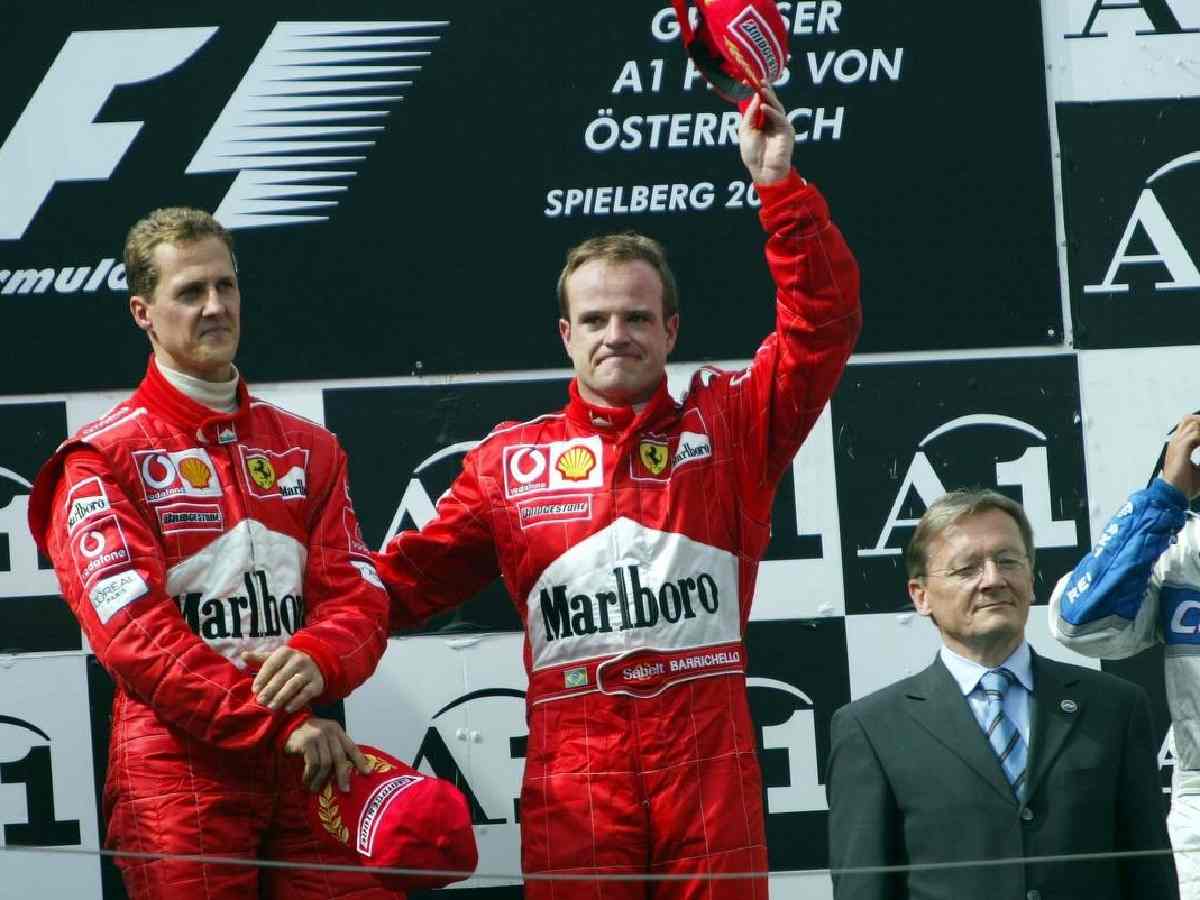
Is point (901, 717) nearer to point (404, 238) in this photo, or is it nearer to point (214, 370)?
point (214, 370)

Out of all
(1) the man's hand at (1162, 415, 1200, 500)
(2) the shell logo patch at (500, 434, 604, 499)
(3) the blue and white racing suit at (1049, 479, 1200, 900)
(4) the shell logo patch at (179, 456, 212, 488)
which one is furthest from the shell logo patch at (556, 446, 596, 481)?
(1) the man's hand at (1162, 415, 1200, 500)

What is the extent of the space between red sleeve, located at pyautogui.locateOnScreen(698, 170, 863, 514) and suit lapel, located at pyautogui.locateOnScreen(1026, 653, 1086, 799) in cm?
64

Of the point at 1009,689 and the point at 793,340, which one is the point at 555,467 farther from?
the point at 1009,689

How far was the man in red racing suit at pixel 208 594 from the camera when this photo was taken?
2611 millimetres

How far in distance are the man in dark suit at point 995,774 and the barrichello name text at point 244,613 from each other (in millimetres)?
893

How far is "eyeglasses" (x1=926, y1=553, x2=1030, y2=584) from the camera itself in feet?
8.28

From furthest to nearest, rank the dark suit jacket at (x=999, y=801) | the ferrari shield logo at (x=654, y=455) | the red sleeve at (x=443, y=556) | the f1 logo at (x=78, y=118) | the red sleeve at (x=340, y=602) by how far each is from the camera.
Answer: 1. the f1 logo at (x=78, y=118)
2. the red sleeve at (x=443, y=556)
3. the ferrari shield logo at (x=654, y=455)
4. the red sleeve at (x=340, y=602)
5. the dark suit jacket at (x=999, y=801)

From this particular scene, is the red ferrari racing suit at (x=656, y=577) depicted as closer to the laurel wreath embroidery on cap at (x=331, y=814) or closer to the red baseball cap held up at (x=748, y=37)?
the red baseball cap held up at (x=748, y=37)

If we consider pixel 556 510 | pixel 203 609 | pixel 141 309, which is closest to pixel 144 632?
pixel 203 609

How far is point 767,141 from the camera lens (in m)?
2.81

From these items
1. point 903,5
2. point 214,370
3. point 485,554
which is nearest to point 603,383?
point 485,554

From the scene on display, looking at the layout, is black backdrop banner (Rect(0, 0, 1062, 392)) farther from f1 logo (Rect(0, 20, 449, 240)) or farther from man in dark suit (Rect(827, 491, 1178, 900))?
man in dark suit (Rect(827, 491, 1178, 900))

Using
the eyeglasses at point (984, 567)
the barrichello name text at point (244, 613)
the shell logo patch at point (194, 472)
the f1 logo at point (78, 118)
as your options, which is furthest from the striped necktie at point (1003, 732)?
the f1 logo at point (78, 118)

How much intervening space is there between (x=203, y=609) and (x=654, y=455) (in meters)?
0.76
